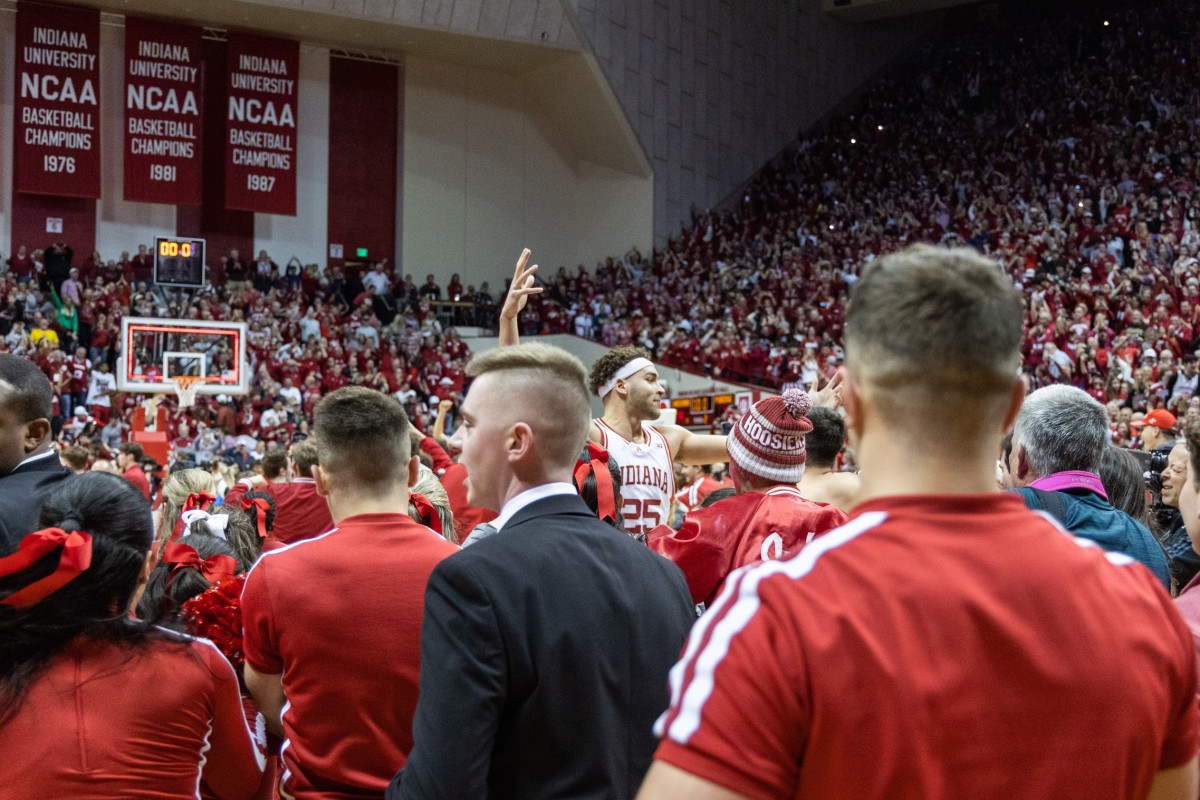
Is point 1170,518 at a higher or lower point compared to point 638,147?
lower

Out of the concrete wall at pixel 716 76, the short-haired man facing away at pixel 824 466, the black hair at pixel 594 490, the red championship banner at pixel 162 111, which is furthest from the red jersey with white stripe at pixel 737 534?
the concrete wall at pixel 716 76

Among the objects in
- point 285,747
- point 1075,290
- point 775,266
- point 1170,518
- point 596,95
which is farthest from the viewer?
point 596,95

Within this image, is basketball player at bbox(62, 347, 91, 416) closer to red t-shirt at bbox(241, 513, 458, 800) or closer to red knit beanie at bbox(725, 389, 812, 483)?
red knit beanie at bbox(725, 389, 812, 483)

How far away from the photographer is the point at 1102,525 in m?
3.74

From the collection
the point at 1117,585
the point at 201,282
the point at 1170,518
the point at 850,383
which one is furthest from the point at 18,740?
the point at 201,282

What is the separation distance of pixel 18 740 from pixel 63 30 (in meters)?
25.5

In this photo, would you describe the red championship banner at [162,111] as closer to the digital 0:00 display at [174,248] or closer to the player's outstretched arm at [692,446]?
the digital 0:00 display at [174,248]

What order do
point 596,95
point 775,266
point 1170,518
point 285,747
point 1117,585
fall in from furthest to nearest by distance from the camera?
point 596,95 < point 775,266 < point 1170,518 < point 285,747 < point 1117,585

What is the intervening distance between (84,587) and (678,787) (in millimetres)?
1384

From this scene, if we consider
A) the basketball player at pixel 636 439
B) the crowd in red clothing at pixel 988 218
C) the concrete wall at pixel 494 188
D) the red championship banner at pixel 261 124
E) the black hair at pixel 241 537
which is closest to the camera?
the black hair at pixel 241 537

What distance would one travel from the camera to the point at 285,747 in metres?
2.84

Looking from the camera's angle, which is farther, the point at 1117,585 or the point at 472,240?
the point at 472,240

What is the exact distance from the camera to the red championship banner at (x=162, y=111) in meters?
25.2

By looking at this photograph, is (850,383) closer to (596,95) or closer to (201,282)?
(201,282)
